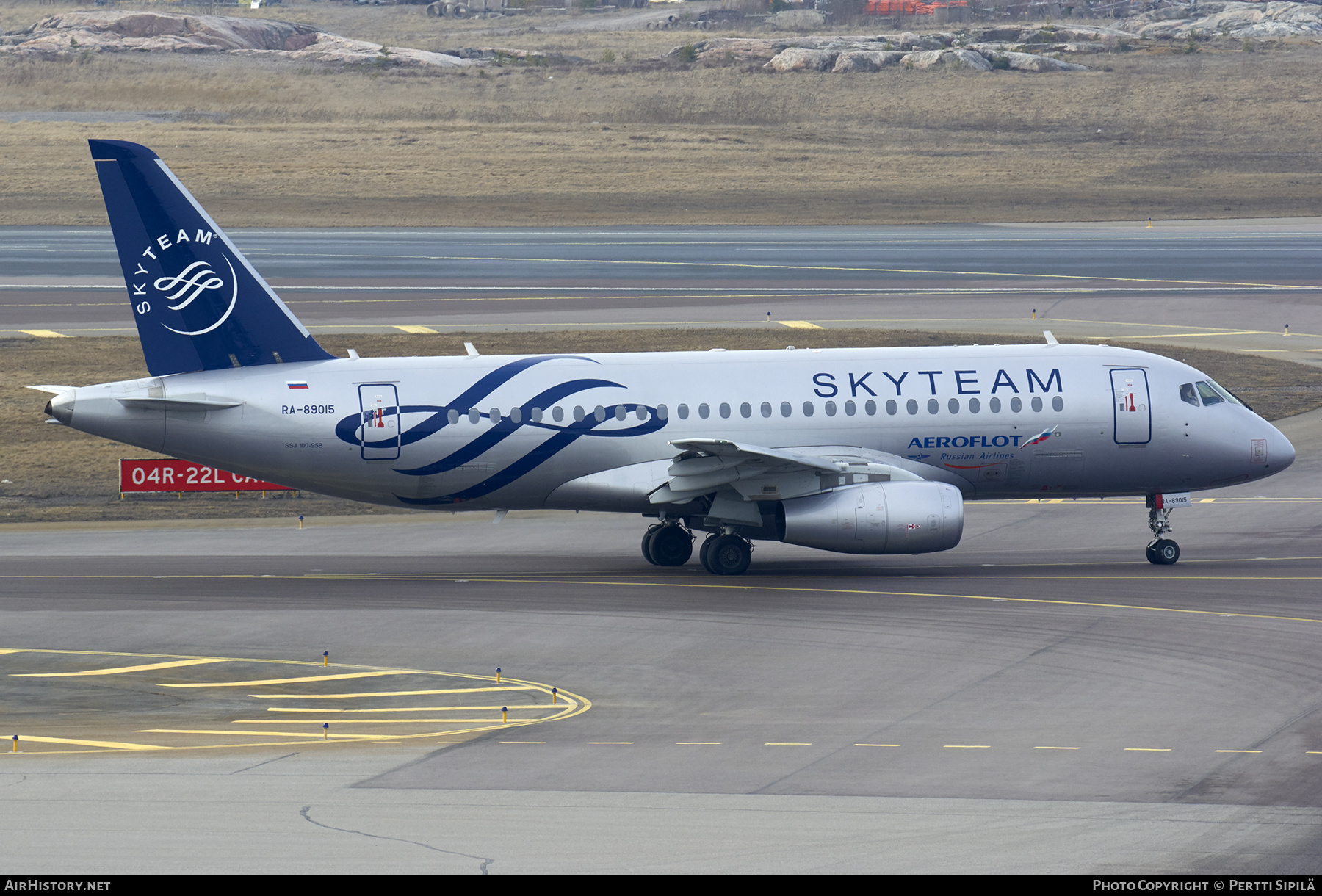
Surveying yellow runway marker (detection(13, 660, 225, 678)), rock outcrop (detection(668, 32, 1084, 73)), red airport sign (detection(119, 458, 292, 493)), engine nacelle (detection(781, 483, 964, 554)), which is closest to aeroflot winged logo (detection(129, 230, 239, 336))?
yellow runway marker (detection(13, 660, 225, 678))

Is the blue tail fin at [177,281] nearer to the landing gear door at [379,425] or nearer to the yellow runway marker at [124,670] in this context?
the landing gear door at [379,425]

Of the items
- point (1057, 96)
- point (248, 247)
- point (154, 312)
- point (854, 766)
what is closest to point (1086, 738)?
point (854, 766)

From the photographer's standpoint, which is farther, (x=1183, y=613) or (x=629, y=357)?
(x=629, y=357)

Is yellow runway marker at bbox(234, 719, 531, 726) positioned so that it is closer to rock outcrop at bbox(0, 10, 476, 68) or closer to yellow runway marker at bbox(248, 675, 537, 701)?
yellow runway marker at bbox(248, 675, 537, 701)

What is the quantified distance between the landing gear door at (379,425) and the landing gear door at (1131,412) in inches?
581

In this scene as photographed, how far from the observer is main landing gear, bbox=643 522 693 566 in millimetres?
36281

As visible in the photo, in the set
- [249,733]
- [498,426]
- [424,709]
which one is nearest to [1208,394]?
[498,426]

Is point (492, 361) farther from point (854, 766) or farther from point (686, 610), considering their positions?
point (854, 766)

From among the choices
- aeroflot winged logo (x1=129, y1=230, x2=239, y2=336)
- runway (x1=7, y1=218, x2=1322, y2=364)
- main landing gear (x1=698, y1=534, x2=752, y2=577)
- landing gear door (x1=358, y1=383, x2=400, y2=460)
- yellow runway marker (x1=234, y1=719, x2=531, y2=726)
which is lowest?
yellow runway marker (x1=234, y1=719, x2=531, y2=726)

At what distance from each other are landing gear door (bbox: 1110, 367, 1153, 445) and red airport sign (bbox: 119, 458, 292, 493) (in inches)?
879

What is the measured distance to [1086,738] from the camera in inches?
894

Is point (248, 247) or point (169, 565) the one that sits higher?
point (248, 247)

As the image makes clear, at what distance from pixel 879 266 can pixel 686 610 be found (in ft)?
167
